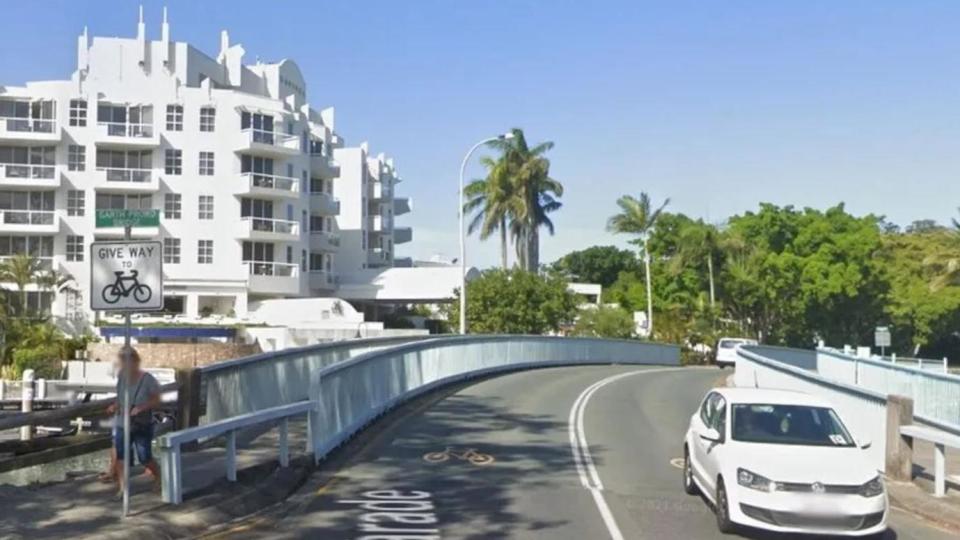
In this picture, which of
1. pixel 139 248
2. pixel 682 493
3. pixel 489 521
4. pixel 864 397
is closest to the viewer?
pixel 139 248

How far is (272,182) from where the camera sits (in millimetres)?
71625

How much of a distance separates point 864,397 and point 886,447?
1.67 m

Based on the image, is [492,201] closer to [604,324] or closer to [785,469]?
[604,324]

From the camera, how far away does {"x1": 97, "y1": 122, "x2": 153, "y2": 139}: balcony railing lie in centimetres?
6856

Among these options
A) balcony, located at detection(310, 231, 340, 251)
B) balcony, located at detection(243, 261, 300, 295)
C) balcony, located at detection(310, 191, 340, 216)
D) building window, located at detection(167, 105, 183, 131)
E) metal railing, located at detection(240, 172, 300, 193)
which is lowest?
balcony, located at detection(243, 261, 300, 295)

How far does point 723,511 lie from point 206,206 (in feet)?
202

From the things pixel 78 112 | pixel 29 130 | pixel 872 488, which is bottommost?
pixel 872 488

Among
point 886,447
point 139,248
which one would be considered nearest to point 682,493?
point 886,447

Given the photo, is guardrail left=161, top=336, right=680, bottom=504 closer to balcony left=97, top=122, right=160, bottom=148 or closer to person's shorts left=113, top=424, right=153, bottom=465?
person's shorts left=113, top=424, right=153, bottom=465

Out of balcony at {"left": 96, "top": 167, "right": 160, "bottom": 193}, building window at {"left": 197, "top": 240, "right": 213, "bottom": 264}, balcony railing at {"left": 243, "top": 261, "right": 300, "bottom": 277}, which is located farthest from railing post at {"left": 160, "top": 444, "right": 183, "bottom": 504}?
balcony at {"left": 96, "top": 167, "right": 160, "bottom": 193}

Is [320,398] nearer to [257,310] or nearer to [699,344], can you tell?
[257,310]

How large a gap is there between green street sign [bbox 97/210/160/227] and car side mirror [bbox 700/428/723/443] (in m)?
6.28

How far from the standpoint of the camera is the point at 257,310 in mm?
69000

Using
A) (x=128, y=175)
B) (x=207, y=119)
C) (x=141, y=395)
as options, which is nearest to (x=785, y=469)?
(x=141, y=395)
